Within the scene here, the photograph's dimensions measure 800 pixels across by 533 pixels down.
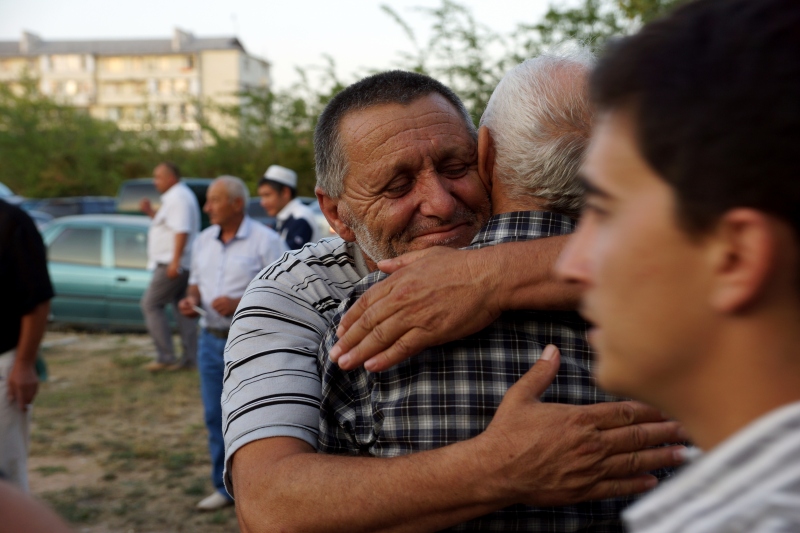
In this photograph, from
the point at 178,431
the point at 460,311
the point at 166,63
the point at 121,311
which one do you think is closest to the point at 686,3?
the point at 460,311

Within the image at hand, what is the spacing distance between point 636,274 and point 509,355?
2.47 ft

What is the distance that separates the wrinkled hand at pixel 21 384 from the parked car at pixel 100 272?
6.90 meters

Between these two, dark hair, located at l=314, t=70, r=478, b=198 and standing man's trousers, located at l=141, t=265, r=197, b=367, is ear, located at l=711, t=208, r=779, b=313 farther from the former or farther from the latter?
standing man's trousers, located at l=141, t=265, r=197, b=367

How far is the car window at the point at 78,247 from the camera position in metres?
11.4

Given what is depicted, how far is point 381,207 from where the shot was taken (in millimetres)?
2211

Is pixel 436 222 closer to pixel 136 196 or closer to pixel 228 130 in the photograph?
pixel 136 196

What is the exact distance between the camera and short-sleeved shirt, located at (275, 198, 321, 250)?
7.73 metres

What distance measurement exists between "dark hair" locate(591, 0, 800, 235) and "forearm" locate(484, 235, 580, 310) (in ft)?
2.42

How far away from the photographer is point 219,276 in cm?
666

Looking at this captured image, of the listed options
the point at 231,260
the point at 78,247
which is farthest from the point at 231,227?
the point at 78,247

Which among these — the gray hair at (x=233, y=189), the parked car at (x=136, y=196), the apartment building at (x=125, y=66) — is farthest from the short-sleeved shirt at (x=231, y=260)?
the apartment building at (x=125, y=66)

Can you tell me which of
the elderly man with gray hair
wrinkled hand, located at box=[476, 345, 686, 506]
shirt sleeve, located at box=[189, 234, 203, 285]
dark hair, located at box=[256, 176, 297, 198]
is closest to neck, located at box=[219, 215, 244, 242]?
shirt sleeve, located at box=[189, 234, 203, 285]

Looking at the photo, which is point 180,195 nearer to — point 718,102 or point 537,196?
point 537,196

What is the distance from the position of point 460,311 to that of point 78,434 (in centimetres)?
707
